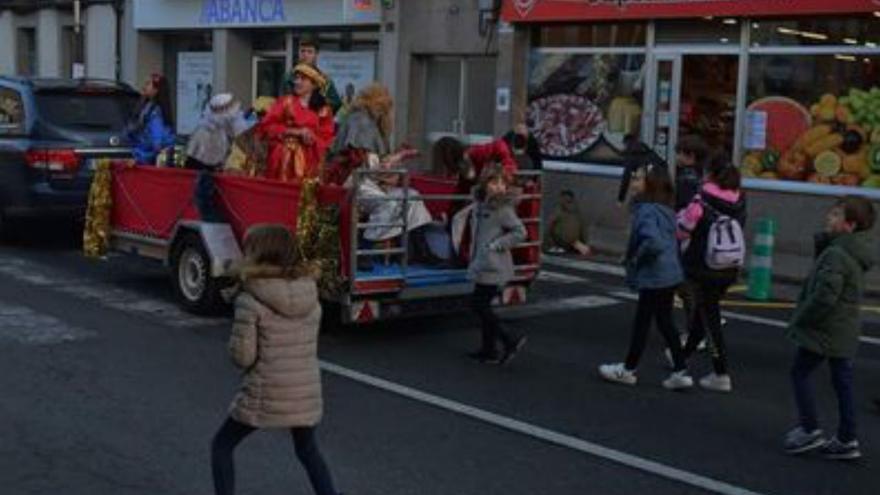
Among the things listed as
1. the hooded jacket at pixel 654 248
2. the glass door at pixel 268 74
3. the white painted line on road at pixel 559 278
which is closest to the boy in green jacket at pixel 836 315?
the hooded jacket at pixel 654 248

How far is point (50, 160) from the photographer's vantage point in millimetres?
13016

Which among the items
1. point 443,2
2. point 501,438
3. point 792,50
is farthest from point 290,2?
point 501,438

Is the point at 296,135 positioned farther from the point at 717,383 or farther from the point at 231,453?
the point at 231,453

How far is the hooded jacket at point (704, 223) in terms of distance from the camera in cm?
807

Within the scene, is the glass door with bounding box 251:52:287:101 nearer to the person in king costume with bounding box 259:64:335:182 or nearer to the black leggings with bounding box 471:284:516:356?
the person in king costume with bounding box 259:64:335:182

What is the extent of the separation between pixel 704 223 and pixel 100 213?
5.41 meters

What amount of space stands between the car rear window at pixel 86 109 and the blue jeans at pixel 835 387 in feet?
29.8

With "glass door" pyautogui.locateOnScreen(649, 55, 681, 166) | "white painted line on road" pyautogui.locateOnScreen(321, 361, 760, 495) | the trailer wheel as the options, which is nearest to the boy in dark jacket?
"white painted line on road" pyautogui.locateOnScreen(321, 361, 760, 495)

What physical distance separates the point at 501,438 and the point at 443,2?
532 inches

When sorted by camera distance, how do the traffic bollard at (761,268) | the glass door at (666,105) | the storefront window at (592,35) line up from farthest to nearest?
the storefront window at (592,35), the glass door at (666,105), the traffic bollard at (761,268)

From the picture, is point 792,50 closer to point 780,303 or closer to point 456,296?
point 780,303

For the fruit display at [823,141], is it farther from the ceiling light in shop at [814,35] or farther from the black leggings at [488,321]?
the black leggings at [488,321]

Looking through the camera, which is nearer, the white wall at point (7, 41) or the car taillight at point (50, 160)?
the car taillight at point (50, 160)

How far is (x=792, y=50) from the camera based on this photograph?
49.2 feet
